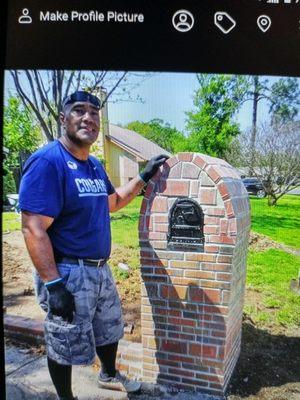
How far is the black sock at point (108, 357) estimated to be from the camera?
4.92 ft

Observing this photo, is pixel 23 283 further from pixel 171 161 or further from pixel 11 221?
pixel 171 161

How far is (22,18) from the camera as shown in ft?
4.06

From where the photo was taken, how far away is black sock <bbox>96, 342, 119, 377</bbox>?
4.92 feet

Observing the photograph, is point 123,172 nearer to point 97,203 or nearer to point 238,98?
point 97,203

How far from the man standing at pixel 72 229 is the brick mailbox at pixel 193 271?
13 centimetres

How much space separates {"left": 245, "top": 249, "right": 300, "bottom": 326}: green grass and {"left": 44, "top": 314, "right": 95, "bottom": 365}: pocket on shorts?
0.63m

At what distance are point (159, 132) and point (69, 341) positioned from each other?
0.80 m


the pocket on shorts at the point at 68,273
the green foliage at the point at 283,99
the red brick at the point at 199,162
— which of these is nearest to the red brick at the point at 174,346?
the pocket on shorts at the point at 68,273

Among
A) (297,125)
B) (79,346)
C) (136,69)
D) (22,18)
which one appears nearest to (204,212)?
(297,125)

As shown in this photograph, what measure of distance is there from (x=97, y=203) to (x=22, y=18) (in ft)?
2.14

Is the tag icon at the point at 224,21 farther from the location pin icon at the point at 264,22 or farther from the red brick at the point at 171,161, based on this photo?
the red brick at the point at 171,161

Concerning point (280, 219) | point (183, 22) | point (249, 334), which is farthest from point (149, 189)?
point (249, 334)

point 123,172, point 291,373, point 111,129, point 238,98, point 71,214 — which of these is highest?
point 238,98

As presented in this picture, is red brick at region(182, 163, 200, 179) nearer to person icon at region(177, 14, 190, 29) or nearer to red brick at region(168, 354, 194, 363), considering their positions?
person icon at region(177, 14, 190, 29)
